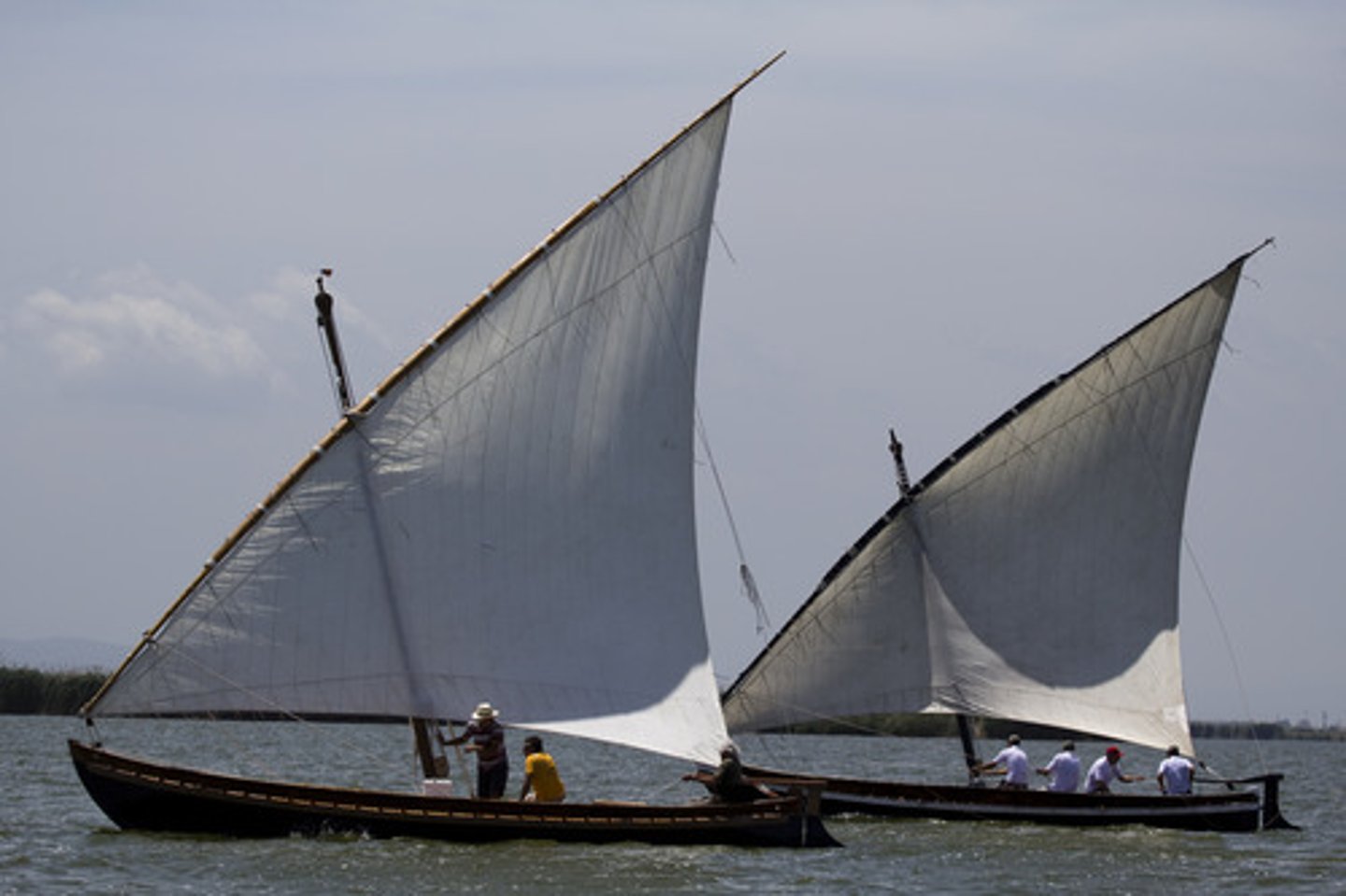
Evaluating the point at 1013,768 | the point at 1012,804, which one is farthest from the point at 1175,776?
the point at 1012,804

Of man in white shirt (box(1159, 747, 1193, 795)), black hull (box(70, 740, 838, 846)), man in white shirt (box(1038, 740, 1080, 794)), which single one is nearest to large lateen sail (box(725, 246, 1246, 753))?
man in white shirt (box(1159, 747, 1193, 795))

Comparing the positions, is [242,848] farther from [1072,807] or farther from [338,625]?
[1072,807]

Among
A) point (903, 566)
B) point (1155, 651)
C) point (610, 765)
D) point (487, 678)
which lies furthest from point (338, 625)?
point (610, 765)

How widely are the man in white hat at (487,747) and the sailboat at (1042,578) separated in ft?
37.9

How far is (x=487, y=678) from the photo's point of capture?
119ft

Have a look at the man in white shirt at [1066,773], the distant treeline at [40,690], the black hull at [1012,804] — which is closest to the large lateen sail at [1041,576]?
the black hull at [1012,804]

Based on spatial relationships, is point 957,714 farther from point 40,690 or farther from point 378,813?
point 40,690

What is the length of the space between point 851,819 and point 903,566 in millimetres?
5698

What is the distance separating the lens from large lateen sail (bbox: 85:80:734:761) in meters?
35.3

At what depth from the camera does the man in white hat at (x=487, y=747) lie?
35.7m

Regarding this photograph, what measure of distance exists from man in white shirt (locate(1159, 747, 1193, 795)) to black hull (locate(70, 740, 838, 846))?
11312 millimetres

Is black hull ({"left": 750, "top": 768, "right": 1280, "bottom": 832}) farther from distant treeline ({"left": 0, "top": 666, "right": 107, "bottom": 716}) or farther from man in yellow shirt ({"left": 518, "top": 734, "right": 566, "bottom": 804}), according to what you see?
distant treeline ({"left": 0, "top": 666, "right": 107, "bottom": 716})

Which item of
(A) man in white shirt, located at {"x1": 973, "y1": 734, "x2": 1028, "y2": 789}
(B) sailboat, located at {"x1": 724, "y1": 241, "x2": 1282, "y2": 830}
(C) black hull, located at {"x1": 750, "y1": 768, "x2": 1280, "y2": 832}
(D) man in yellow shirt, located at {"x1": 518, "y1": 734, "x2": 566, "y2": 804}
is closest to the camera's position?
(D) man in yellow shirt, located at {"x1": 518, "y1": 734, "x2": 566, "y2": 804}

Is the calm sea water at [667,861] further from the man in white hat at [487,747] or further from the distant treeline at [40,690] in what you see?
the distant treeline at [40,690]
